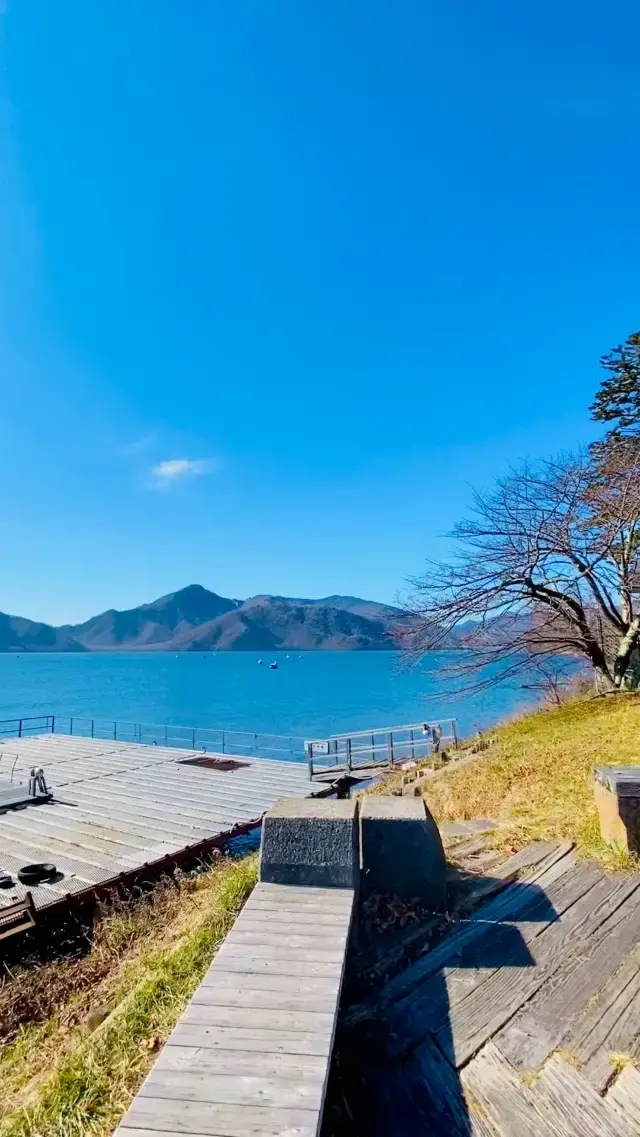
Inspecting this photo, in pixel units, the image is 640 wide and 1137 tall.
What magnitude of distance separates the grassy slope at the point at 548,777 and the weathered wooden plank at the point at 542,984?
2.90ft

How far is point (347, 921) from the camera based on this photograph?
318cm

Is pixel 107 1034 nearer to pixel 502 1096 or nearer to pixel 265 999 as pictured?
→ pixel 265 999

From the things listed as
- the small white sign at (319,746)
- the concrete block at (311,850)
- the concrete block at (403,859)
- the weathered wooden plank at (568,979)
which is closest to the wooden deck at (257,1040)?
the concrete block at (311,850)

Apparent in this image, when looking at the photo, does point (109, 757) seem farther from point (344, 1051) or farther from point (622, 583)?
point (344, 1051)

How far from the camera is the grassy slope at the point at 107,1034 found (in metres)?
2.77

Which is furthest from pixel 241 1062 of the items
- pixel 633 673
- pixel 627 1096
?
pixel 633 673

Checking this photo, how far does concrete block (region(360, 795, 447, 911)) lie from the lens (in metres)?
4.05

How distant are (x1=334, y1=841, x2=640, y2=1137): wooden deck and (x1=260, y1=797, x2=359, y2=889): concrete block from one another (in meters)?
0.67

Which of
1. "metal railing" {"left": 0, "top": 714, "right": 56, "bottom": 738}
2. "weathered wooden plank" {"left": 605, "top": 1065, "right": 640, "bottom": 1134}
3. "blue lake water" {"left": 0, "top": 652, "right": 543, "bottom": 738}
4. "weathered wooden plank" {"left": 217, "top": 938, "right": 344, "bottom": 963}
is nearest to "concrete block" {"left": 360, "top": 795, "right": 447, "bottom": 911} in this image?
"weathered wooden plank" {"left": 217, "top": 938, "right": 344, "bottom": 963}

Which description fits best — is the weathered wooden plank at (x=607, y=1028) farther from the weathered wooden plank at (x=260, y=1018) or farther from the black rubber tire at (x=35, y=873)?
the black rubber tire at (x=35, y=873)

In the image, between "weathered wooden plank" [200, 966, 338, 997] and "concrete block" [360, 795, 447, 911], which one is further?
"concrete block" [360, 795, 447, 911]

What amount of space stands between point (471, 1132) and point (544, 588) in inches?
471

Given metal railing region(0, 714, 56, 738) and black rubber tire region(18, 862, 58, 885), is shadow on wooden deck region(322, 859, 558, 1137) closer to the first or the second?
black rubber tire region(18, 862, 58, 885)

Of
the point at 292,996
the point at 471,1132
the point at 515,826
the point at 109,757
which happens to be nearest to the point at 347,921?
the point at 292,996
